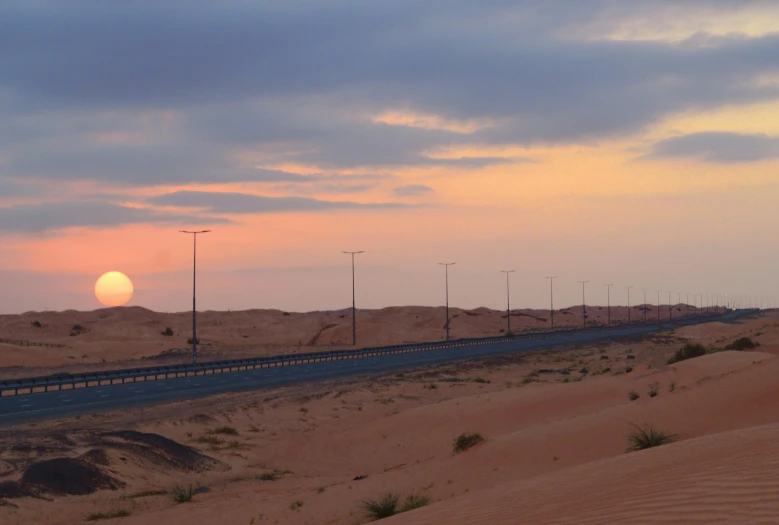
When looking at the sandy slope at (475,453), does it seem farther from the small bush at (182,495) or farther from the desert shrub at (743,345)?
the desert shrub at (743,345)

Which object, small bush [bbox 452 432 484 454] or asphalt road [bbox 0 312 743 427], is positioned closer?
small bush [bbox 452 432 484 454]

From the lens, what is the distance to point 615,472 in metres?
14.3

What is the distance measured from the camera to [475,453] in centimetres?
2188

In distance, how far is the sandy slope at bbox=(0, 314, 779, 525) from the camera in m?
11.9

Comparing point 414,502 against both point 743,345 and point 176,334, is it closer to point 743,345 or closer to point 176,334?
point 743,345

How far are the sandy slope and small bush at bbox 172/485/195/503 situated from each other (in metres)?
0.29

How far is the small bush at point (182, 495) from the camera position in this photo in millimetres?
20469

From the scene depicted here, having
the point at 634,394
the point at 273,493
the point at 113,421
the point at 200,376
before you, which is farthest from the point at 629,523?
the point at 200,376

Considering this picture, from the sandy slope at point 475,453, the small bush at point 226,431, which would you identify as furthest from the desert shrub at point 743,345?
the small bush at point 226,431

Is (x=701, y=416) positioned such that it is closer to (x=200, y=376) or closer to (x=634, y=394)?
(x=634, y=394)

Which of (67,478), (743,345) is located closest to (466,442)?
(67,478)

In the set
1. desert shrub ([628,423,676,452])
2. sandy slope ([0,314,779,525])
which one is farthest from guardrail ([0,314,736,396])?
desert shrub ([628,423,676,452])

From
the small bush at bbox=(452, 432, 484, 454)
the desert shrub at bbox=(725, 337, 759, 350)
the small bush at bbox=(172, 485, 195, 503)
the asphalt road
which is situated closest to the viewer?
the small bush at bbox=(172, 485, 195, 503)

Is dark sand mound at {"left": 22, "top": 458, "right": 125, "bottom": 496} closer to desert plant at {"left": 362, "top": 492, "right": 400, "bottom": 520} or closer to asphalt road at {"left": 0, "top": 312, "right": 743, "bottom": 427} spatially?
desert plant at {"left": 362, "top": 492, "right": 400, "bottom": 520}
